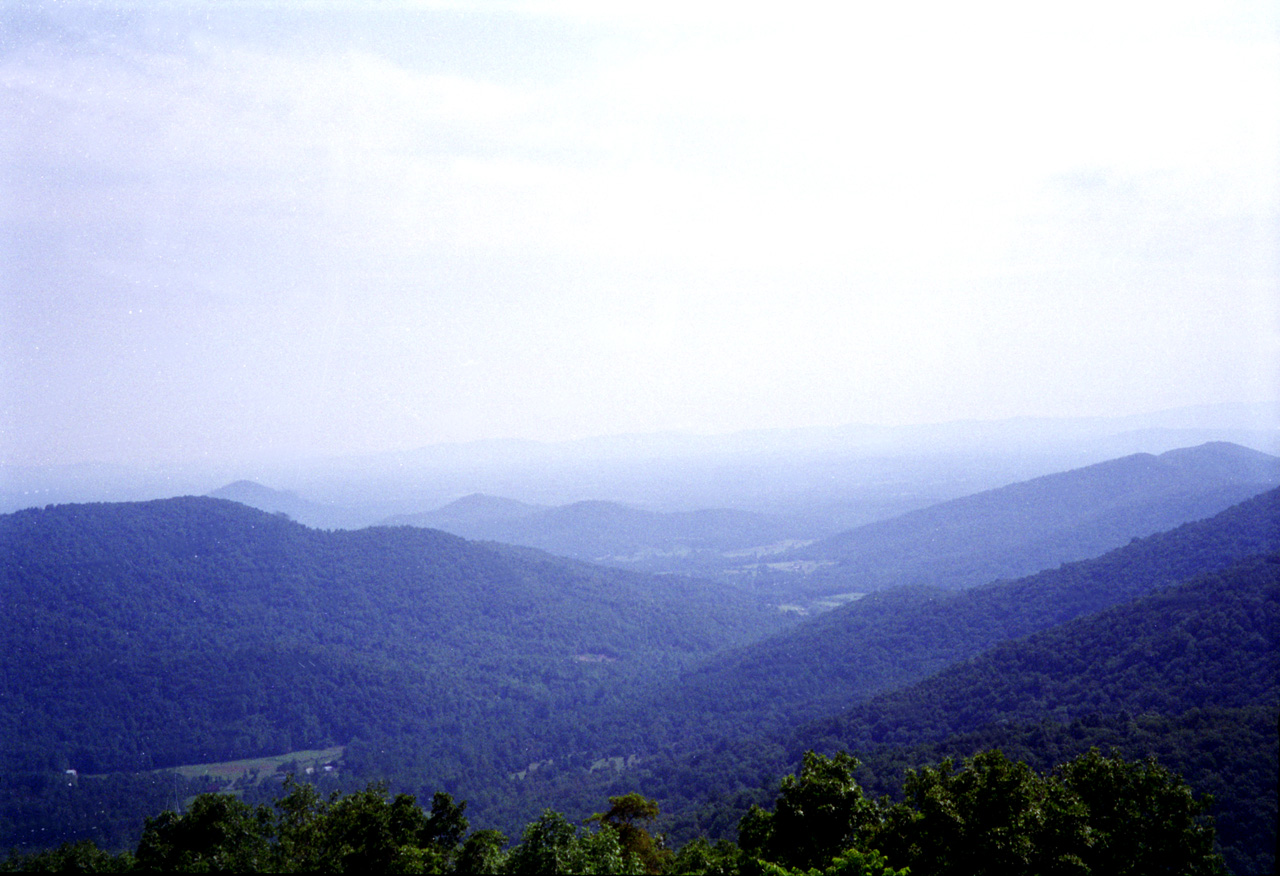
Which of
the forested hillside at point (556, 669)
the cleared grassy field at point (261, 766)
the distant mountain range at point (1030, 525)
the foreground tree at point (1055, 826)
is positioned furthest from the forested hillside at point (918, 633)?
the foreground tree at point (1055, 826)

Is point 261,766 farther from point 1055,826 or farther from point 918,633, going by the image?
point 1055,826

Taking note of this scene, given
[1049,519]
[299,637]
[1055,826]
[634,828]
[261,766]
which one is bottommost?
[261,766]

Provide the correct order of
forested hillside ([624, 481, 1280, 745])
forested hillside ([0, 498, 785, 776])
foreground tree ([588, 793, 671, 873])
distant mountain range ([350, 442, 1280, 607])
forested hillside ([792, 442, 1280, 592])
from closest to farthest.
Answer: foreground tree ([588, 793, 671, 873])
forested hillside ([624, 481, 1280, 745])
forested hillside ([0, 498, 785, 776])
forested hillside ([792, 442, 1280, 592])
distant mountain range ([350, 442, 1280, 607])

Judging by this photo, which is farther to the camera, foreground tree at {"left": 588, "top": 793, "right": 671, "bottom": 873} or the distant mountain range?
the distant mountain range

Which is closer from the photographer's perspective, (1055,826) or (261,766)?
(1055,826)

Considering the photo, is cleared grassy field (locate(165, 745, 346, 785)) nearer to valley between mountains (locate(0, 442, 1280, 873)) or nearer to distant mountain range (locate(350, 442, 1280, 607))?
valley between mountains (locate(0, 442, 1280, 873))

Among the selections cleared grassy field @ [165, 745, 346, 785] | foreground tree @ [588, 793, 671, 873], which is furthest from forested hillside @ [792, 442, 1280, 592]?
foreground tree @ [588, 793, 671, 873]

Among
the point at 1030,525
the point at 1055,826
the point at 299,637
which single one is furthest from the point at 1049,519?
the point at 1055,826

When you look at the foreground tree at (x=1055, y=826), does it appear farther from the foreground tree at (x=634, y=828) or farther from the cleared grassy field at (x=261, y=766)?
the cleared grassy field at (x=261, y=766)

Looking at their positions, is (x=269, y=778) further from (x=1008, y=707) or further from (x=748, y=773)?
(x=1008, y=707)

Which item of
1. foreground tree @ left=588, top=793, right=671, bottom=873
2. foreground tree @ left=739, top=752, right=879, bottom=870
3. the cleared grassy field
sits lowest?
the cleared grassy field

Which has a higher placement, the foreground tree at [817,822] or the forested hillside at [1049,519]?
the foreground tree at [817,822]

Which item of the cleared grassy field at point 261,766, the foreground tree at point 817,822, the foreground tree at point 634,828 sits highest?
the foreground tree at point 817,822

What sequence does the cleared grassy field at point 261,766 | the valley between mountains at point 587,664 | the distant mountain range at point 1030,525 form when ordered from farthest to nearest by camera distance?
the distant mountain range at point 1030,525 → the cleared grassy field at point 261,766 → the valley between mountains at point 587,664
